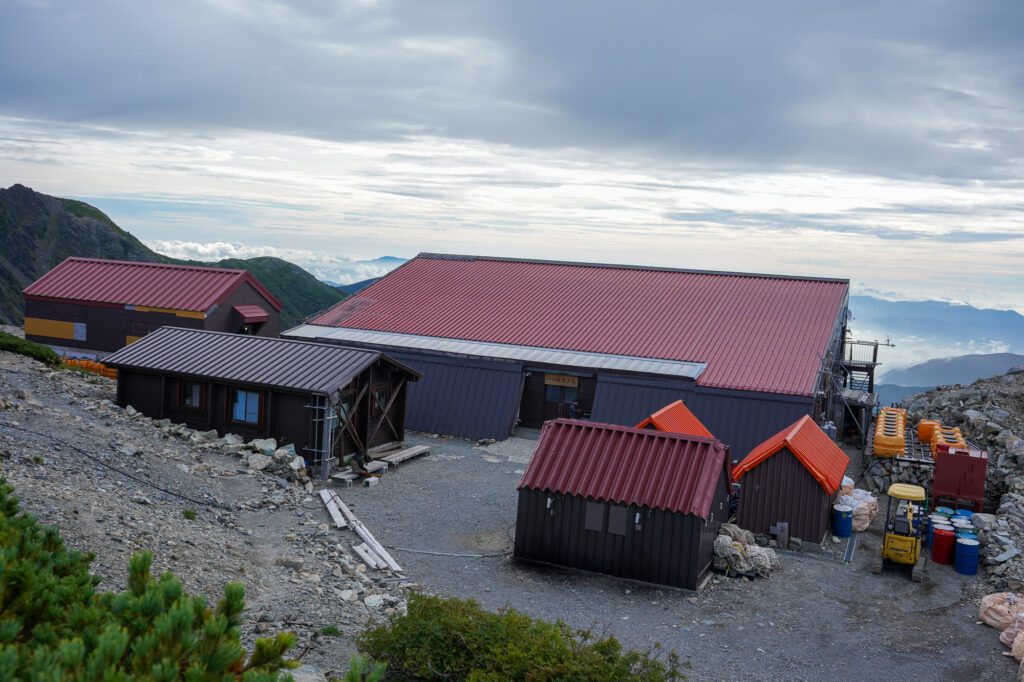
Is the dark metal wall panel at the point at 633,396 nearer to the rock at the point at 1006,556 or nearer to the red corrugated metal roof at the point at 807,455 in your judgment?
the red corrugated metal roof at the point at 807,455

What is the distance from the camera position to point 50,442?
728 inches

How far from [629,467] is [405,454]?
33.4 feet

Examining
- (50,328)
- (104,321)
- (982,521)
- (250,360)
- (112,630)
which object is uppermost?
(112,630)

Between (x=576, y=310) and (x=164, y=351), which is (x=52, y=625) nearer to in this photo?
(x=164, y=351)

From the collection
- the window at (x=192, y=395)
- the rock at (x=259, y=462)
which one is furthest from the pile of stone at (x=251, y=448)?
the window at (x=192, y=395)

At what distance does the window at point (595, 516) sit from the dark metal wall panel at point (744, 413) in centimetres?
1163

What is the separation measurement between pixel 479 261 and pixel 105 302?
1844cm

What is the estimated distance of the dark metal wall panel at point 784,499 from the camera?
63.9 feet

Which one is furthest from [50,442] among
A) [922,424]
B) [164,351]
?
[922,424]

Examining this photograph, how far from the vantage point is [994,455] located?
86.4ft

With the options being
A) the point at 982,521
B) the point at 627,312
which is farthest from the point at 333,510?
the point at 627,312

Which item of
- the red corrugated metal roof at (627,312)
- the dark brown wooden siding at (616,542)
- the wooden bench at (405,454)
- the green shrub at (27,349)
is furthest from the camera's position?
the red corrugated metal roof at (627,312)

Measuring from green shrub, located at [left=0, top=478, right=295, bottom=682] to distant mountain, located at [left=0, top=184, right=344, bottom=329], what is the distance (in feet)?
383

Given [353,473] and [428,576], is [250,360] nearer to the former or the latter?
[353,473]
